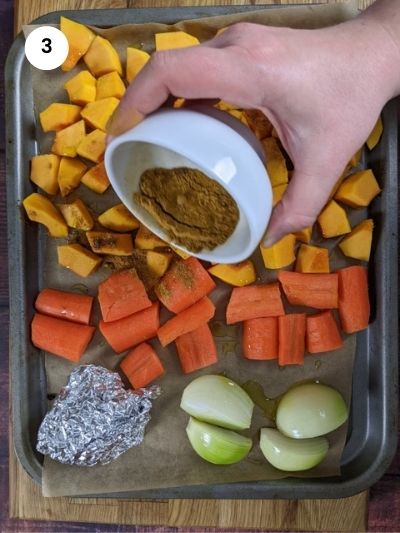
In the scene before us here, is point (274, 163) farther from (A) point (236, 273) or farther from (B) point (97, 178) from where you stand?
(B) point (97, 178)

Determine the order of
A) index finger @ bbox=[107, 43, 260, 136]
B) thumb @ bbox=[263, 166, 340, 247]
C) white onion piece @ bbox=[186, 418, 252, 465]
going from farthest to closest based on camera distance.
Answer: white onion piece @ bbox=[186, 418, 252, 465] < thumb @ bbox=[263, 166, 340, 247] < index finger @ bbox=[107, 43, 260, 136]

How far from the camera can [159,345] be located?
180cm

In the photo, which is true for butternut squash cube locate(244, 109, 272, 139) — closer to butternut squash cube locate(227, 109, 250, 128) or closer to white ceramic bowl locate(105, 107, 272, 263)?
butternut squash cube locate(227, 109, 250, 128)

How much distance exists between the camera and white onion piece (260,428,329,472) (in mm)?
1712

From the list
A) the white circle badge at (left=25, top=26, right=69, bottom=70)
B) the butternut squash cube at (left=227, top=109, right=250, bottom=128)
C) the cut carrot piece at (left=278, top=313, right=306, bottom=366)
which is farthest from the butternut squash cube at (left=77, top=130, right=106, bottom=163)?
the cut carrot piece at (left=278, top=313, right=306, bottom=366)

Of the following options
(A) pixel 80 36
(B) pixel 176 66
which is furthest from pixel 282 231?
(A) pixel 80 36

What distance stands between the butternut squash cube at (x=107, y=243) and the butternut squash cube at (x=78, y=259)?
0.08ft

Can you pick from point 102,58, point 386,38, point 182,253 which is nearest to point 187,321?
point 182,253

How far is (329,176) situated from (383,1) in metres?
0.45

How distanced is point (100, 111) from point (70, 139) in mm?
111

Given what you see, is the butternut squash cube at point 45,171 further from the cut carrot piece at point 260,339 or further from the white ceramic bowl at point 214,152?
the cut carrot piece at point 260,339

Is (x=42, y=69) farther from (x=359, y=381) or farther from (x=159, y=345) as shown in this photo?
(x=359, y=381)

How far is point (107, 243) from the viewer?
1751mm

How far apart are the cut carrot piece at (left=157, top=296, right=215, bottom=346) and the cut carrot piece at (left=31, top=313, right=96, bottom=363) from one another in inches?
8.2
